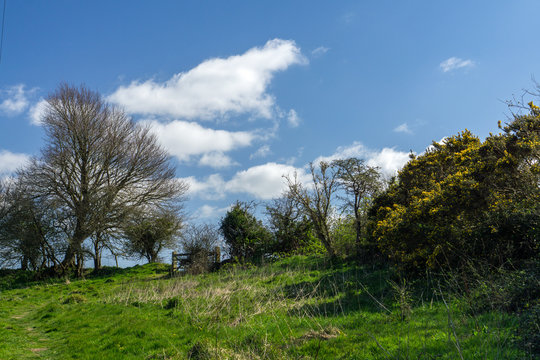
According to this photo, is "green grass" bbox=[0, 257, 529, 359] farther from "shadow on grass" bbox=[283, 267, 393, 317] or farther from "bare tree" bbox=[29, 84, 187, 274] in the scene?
"bare tree" bbox=[29, 84, 187, 274]

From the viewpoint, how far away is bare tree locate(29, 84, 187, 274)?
26.8m

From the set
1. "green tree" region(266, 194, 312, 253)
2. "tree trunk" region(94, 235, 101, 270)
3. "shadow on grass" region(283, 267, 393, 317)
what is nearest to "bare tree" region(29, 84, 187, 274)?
"tree trunk" region(94, 235, 101, 270)

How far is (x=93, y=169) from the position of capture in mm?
28109

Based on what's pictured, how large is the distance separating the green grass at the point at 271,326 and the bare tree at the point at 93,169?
497 inches

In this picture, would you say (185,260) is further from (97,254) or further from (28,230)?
(28,230)

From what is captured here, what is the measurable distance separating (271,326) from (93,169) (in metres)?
25.2

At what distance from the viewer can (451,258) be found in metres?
10.8

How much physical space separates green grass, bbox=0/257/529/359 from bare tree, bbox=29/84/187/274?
41.4ft

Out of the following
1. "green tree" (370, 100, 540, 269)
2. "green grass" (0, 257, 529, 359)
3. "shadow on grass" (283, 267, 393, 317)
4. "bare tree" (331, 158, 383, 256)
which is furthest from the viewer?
"bare tree" (331, 158, 383, 256)

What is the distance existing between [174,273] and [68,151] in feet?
43.4

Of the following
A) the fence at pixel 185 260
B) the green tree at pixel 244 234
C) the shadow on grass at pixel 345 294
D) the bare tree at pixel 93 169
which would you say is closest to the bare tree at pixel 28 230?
the bare tree at pixel 93 169

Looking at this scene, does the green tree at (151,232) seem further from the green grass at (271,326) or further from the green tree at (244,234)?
the green grass at (271,326)

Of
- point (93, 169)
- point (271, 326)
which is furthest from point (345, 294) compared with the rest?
point (93, 169)

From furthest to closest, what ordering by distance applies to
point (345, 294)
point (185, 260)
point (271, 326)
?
point (185, 260)
point (345, 294)
point (271, 326)
